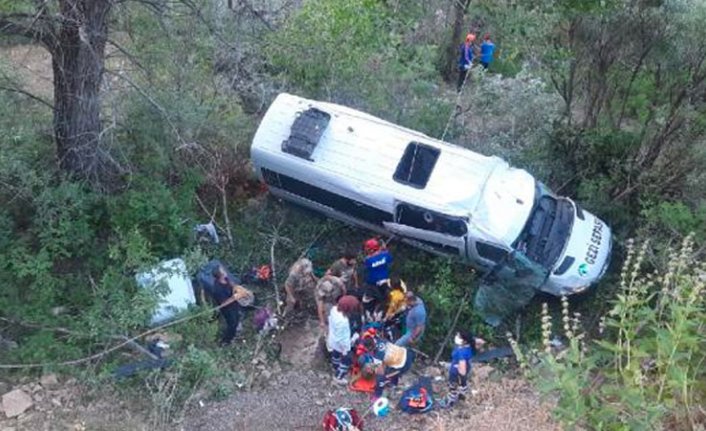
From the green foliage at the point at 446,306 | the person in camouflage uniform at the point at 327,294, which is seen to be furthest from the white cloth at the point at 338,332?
the green foliage at the point at 446,306

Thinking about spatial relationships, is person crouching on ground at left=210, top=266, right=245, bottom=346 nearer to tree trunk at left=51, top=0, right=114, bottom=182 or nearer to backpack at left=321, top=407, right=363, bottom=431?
backpack at left=321, top=407, right=363, bottom=431

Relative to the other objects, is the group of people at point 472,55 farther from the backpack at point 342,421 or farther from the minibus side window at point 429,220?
the backpack at point 342,421

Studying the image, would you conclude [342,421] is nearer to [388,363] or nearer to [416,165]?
[388,363]

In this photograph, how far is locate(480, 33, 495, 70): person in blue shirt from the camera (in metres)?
15.8

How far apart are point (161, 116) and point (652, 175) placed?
7156 mm

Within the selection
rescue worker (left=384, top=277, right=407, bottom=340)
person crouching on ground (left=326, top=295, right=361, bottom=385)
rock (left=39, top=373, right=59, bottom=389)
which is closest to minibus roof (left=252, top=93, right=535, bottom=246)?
rescue worker (left=384, top=277, right=407, bottom=340)

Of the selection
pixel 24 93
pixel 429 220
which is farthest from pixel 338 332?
pixel 24 93

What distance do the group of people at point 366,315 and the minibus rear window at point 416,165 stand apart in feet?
3.13

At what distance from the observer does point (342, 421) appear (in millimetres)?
8469

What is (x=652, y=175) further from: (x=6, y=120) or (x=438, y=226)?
(x=6, y=120)

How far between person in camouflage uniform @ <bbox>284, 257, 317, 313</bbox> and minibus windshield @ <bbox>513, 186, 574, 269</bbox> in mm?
2720

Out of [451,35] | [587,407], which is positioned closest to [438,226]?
[587,407]

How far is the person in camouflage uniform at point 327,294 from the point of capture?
1008 centimetres

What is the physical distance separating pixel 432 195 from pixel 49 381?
522cm
